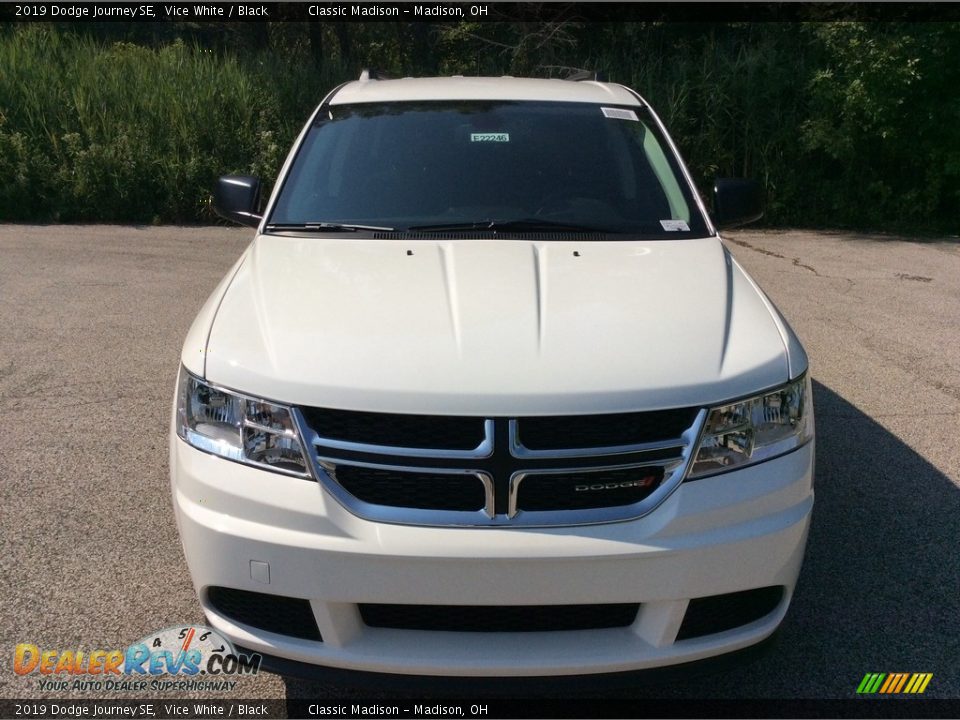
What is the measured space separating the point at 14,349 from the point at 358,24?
15202mm

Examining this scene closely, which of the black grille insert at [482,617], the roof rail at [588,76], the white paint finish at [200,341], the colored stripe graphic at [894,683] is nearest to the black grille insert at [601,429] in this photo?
the black grille insert at [482,617]

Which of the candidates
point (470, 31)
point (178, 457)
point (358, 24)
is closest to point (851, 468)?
point (178, 457)

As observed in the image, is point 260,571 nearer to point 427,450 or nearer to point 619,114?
point 427,450

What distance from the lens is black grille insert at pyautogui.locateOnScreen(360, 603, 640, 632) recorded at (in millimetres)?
2254

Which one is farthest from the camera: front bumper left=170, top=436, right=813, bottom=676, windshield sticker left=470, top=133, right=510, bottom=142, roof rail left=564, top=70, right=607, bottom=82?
roof rail left=564, top=70, right=607, bottom=82

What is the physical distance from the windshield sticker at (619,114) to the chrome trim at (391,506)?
7.87 ft

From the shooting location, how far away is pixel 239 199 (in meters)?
3.93

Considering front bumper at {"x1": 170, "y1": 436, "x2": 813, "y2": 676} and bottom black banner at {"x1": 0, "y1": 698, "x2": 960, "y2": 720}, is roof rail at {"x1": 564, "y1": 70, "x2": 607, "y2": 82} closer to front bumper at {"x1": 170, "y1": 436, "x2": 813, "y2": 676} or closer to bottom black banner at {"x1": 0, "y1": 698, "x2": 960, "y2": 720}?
front bumper at {"x1": 170, "y1": 436, "x2": 813, "y2": 676}

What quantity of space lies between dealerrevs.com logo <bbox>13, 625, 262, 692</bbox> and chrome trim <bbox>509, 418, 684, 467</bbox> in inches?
46.4

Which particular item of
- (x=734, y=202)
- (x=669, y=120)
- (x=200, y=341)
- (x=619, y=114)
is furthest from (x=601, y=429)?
(x=669, y=120)

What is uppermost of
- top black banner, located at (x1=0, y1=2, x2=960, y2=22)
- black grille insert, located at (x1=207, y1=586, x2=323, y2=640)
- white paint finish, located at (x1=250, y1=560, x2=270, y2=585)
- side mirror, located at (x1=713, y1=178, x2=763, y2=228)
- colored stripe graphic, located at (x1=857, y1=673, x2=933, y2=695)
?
top black banner, located at (x1=0, y1=2, x2=960, y2=22)

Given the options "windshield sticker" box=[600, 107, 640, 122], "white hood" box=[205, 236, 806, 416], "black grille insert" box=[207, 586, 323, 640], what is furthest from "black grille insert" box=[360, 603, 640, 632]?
"windshield sticker" box=[600, 107, 640, 122]

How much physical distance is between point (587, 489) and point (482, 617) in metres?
0.42

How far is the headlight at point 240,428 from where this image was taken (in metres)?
2.29
